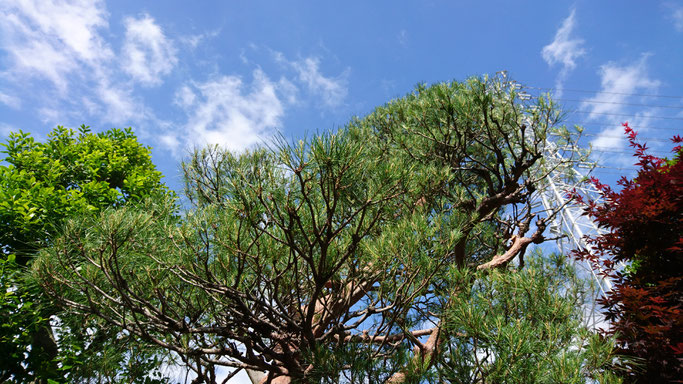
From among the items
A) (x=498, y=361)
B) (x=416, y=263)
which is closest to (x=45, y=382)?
(x=416, y=263)

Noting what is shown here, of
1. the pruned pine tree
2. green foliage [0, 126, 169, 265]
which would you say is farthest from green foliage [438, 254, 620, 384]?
green foliage [0, 126, 169, 265]

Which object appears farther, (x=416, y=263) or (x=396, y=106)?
(x=396, y=106)

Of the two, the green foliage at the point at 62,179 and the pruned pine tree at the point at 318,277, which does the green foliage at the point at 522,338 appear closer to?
the pruned pine tree at the point at 318,277

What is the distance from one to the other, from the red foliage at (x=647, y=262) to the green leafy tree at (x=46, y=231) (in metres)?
2.79

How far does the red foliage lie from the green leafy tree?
9.14 ft

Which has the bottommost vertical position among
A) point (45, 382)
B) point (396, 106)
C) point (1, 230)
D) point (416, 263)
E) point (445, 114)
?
point (45, 382)

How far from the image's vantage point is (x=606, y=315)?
6.22 ft

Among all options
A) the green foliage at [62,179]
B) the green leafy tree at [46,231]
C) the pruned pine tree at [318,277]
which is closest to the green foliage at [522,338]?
the pruned pine tree at [318,277]

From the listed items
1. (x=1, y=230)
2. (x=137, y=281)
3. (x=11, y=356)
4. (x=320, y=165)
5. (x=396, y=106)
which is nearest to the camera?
(x=320, y=165)

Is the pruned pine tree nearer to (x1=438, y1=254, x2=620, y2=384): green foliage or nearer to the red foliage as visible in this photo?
(x1=438, y1=254, x2=620, y2=384): green foliage

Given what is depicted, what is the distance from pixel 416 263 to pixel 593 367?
830mm

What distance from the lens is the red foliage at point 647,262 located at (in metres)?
1.59

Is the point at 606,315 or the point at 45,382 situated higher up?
the point at 606,315

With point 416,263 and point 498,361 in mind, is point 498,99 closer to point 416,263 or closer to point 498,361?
point 416,263
